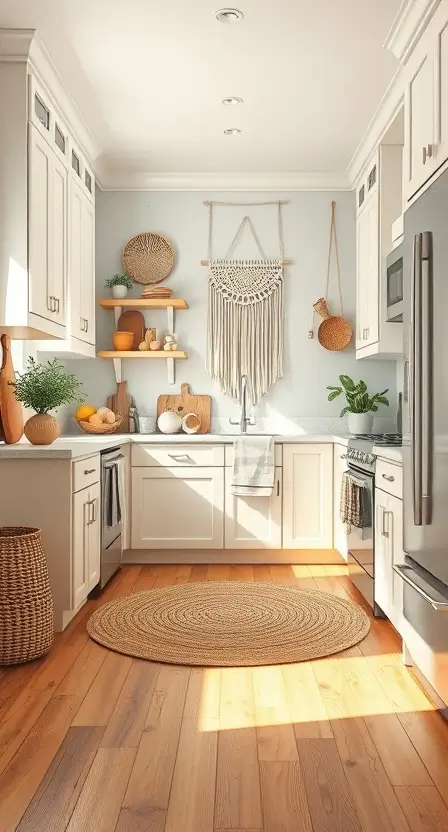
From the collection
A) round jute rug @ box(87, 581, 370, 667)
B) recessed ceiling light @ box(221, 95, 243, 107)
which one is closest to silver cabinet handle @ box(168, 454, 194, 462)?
round jute rug @ box(87, 581, 370, 667)

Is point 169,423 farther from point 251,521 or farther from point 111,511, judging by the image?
point 111,511

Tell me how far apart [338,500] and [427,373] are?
2517mm

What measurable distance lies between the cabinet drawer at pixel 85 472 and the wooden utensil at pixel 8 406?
0.40 meters

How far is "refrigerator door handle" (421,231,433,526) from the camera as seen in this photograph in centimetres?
260

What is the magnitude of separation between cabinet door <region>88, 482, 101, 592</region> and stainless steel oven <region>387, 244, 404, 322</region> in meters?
1.80

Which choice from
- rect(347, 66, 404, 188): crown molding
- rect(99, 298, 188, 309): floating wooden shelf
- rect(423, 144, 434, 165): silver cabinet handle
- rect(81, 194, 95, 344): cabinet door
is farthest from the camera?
rect(99, 298, 188, 309): floating wooden shelf

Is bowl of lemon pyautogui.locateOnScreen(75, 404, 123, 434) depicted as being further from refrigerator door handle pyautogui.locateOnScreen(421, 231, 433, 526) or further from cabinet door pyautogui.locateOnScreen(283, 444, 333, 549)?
refrigerator door handle pyautogui.locateOnScreen(421, 231, 433, 526)

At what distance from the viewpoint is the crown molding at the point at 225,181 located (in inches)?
222

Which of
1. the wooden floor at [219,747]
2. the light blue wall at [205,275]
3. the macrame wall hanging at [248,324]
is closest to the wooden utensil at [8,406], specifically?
the wooden floor at [219,747]

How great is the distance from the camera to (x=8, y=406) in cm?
393

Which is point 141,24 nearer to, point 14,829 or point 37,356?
point 37,356

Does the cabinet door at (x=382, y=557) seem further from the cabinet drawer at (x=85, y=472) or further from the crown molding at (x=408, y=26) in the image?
the crown molding at (x=408, y=26)

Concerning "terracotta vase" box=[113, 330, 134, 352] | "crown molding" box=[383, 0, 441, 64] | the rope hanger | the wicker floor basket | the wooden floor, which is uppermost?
"crown molding" box=[383, 0, 441, 64]

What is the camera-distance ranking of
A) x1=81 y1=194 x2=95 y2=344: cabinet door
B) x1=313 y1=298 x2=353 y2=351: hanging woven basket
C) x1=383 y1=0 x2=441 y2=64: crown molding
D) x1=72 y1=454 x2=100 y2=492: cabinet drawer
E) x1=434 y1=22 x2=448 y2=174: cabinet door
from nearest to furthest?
x1=434 y1=22 x2=448 y2=174: cabinet door < x1=383 y1=0 x2=441 y2=64: crown molding < x1=72 y1=454 x2=100 y2=492: cabinet drawer < x1=81 y1=194 x2=95 y2=344: cabinet door < x1=313 y1=298 x2=353 y2=351: hanging woven basket
